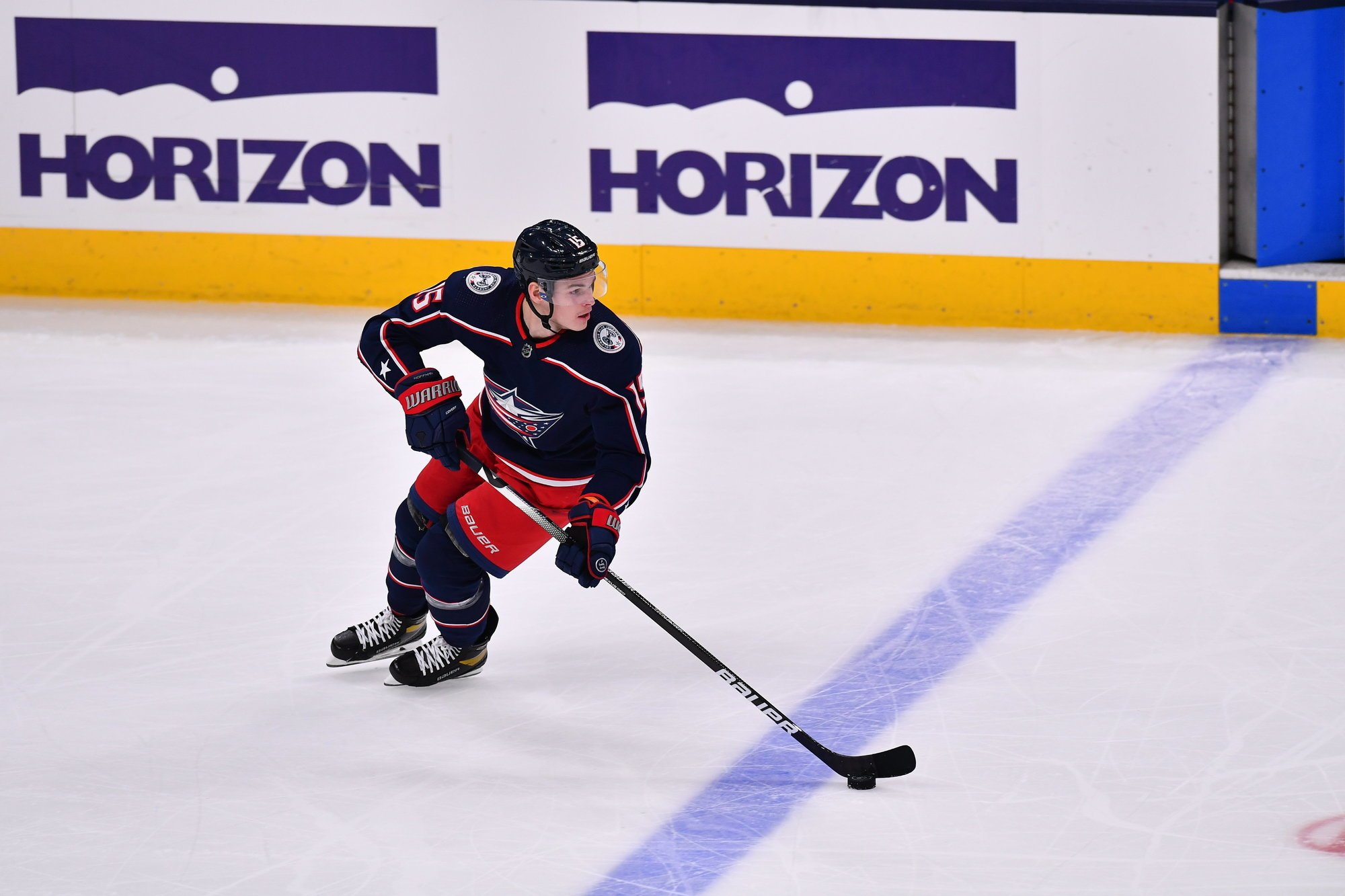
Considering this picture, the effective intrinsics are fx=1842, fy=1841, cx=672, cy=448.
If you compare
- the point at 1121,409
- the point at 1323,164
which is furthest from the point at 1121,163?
the point at 1121,409

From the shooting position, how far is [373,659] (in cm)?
404

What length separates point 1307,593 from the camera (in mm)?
4352

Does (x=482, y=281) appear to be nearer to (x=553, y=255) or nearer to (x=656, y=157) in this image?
(x=553, y=255)

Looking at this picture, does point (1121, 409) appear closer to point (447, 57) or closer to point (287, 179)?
point (447, 57)

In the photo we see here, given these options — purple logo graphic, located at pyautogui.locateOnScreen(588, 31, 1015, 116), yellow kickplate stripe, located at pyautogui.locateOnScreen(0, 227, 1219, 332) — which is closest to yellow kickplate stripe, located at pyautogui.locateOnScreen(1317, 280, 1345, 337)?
yellow kickplate stripe, located at pyautogui.locateOnScreen(0, 227, 1219, 332)

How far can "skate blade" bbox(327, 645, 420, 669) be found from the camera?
402cm

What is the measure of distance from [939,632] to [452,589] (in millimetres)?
1133

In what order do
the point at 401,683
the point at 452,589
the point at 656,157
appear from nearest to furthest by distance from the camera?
the point at 452,589
the point at 401,683
the point at 656,157

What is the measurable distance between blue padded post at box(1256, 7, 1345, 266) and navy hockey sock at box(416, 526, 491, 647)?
178 inches

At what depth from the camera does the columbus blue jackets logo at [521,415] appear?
3.65 metres

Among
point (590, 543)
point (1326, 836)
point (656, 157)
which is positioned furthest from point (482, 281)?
point (656, 157)

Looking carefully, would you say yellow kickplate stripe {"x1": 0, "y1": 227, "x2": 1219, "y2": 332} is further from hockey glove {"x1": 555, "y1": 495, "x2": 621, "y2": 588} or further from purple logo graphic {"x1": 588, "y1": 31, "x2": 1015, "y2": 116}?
hockey glove {"x1": 555, "y1": 495, "x2": 621, "y2": 588}

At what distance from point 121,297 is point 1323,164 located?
16.9 ft

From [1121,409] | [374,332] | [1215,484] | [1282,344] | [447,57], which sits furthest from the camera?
[447,57]
